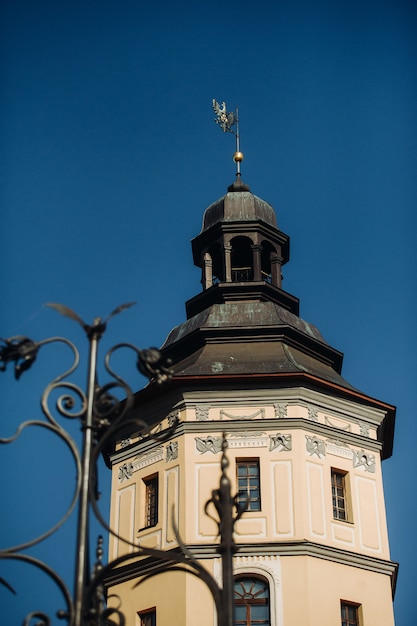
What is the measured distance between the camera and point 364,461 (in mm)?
27469

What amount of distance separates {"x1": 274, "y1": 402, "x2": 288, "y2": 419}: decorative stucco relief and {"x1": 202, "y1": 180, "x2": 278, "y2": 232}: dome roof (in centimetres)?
829

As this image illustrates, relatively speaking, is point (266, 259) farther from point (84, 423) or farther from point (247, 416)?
point (84, 423)

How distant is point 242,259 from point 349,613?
13.0 m

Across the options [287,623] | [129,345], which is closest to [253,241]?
[287,623]

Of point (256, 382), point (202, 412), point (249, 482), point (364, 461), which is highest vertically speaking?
point (256, 382)

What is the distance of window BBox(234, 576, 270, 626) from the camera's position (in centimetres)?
2433

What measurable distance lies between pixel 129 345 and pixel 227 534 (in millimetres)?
2095

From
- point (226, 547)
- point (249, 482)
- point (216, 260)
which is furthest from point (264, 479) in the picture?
point (226, 547)

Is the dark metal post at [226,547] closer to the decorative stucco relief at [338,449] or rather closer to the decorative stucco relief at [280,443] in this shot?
the decorative stucco relief at [280,443]

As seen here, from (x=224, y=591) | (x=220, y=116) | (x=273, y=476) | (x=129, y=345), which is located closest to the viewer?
(x=224, y=591)

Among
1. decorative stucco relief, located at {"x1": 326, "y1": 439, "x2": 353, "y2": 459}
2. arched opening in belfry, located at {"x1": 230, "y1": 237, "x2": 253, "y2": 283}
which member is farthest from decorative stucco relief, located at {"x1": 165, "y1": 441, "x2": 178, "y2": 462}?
arched opening in belfry, located at {"x1": 230, "y1": 237, "x2": 253, "y2": 283}

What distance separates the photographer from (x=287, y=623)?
24.1 metres

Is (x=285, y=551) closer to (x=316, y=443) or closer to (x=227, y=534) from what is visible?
(x=316, y=443)

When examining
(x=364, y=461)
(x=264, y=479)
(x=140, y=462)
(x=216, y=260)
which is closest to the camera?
(x=264, y=479)
